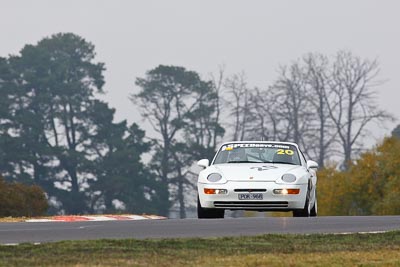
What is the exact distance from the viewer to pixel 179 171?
104 m

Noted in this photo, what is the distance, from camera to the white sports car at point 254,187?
888 inches

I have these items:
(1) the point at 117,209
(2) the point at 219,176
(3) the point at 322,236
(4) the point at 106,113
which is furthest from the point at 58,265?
(4) the point at 106,113

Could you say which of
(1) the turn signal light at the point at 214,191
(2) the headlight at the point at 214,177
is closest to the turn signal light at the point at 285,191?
(1) the turn signal light at the point at 214,191

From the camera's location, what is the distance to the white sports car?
2255cm

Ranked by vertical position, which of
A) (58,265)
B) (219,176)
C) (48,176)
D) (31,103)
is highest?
(31,103)

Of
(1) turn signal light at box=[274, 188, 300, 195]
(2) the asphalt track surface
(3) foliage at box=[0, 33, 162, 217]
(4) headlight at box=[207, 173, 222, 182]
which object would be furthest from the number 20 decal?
(3) foliage at box=[0, 33, 162, 217]

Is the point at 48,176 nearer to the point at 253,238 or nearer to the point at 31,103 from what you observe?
the point at 31,103

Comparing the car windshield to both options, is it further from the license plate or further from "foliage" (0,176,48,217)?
"foliage" (0,176,48,217)

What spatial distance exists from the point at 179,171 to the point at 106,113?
7.85 m

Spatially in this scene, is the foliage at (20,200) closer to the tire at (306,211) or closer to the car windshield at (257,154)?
the car windshield at (257,154)

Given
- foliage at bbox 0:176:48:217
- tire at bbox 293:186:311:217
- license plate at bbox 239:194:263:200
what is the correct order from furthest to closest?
foliage at bbox 0:176:48:217, tire at bbox 293:186:311:217, license plate at bbox 239:194:263:200

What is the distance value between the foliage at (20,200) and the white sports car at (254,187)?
29.5 m

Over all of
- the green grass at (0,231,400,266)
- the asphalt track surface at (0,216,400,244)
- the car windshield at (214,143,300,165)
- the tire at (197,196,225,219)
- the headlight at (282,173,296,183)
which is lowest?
the green grass at (0,231,400,266)

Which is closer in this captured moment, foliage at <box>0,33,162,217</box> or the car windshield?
the car windshield
